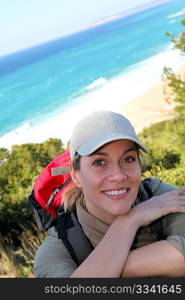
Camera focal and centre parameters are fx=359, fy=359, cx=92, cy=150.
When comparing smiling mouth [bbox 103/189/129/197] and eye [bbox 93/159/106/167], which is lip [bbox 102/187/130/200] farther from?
eye [bbox 93/159/106/167]

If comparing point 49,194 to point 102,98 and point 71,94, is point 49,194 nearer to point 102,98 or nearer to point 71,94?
point 102,98

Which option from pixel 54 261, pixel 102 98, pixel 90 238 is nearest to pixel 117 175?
pixel 90 238

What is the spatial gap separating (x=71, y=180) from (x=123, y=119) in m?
0.49

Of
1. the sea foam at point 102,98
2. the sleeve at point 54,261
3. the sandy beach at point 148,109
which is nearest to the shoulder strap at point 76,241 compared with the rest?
the sleeve at point 54,261

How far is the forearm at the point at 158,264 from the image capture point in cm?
136

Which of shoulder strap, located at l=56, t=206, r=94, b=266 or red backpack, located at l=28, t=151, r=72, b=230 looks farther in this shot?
red backpack, located at l=28, t=151, r=72, b=230

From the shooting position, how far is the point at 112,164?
146cm

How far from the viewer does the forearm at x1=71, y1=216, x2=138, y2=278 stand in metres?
1.32

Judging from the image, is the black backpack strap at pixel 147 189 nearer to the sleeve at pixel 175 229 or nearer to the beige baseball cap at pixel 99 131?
the sleeve at pixel 175 229

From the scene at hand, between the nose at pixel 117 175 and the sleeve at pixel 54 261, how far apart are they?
338 millimetres

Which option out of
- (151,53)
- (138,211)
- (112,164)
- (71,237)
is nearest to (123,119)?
(112,164)

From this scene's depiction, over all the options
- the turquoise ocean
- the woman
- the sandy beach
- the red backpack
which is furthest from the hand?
the sandy beach

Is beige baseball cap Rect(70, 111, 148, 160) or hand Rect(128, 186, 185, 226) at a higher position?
beige baseball cap Rect(70, 111, 148, 160)

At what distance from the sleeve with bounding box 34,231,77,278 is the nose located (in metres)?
0.34
